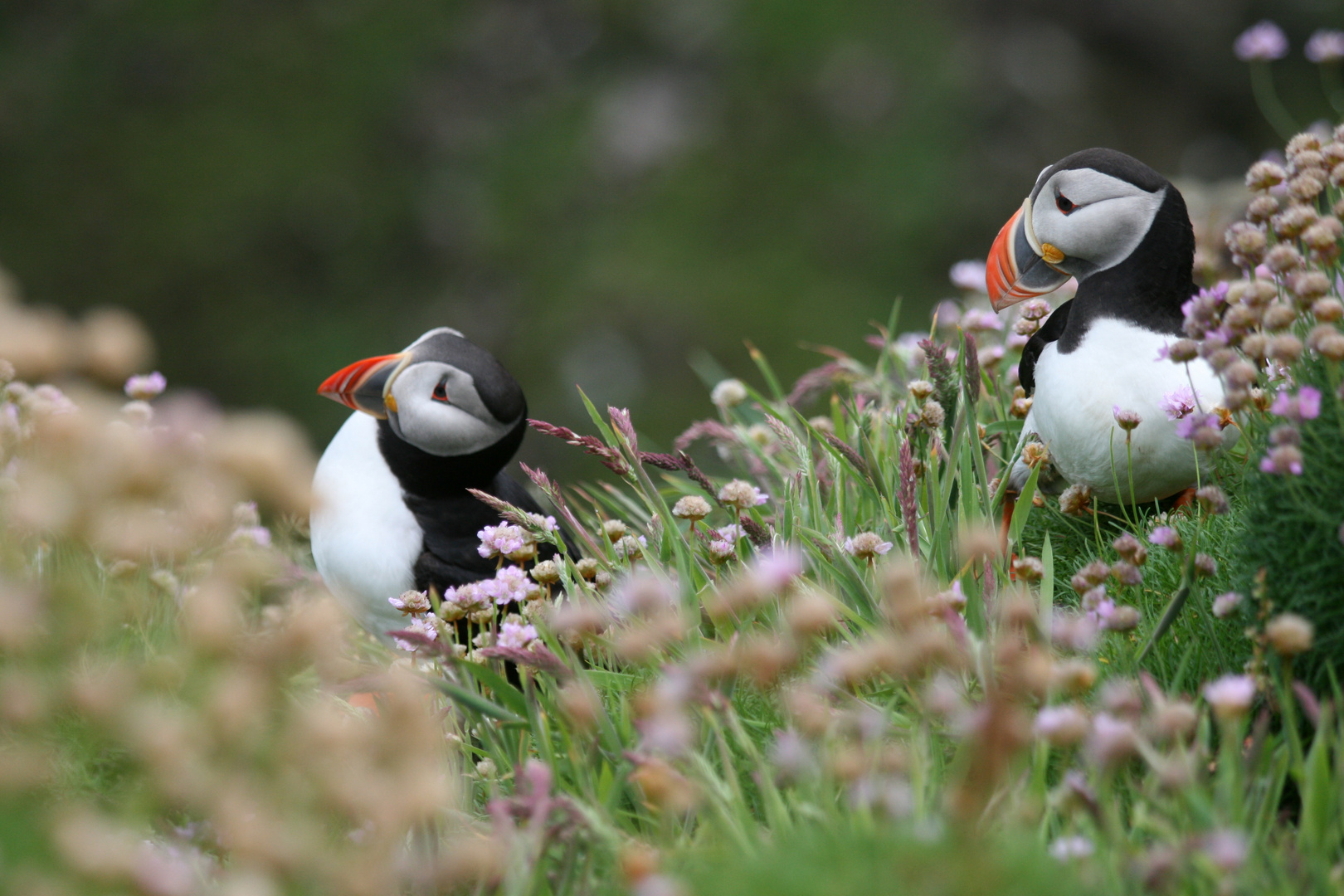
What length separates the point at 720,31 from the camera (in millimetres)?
9258

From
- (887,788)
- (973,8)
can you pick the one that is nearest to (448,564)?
(887,788)

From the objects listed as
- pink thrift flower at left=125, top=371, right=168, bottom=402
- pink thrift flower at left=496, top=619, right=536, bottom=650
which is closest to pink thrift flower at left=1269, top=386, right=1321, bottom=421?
pink thrift flower at left=496, top=619, right=536, bottom=650

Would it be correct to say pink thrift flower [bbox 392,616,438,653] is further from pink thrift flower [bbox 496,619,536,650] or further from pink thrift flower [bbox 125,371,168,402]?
pink thrift flower [bbox 125,371,168,402]

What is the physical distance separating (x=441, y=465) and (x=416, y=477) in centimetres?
8

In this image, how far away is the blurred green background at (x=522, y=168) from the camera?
8656mm

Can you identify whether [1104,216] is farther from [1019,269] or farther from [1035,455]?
[1035,455]

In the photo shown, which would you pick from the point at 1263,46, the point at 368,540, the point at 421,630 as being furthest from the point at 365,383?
the point at 1263,46

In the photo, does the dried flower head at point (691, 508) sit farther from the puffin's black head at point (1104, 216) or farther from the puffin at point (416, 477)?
the puffin's black head at point (1104, 216)

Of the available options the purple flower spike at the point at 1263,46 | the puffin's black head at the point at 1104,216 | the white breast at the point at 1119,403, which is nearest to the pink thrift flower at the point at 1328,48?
the purple flower spike at the point at 1263,46

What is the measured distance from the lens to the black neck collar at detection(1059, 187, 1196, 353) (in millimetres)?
2252

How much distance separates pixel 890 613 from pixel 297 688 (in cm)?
135

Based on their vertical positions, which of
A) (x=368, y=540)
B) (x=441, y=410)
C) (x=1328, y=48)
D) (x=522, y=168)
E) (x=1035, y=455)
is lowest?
(x=1035, y=455)

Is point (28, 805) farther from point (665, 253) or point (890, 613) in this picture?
point (665, 253)

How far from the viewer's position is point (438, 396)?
2664 mm
